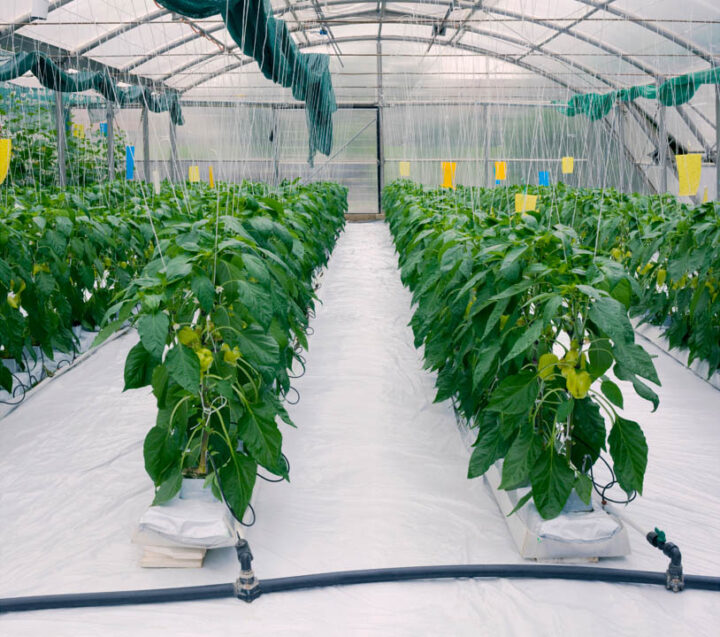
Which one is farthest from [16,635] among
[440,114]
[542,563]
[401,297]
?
[440,114]

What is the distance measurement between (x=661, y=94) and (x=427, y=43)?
664 cm

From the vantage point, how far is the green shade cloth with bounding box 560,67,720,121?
950 centimetres

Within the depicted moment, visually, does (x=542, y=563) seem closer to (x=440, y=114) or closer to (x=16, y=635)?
(x=16, y=635)

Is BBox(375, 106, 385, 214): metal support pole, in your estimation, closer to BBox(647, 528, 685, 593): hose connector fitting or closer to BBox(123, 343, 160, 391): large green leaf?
BBox(123, 343, 160, 391): large green leaf

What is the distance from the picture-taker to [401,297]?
6.68m

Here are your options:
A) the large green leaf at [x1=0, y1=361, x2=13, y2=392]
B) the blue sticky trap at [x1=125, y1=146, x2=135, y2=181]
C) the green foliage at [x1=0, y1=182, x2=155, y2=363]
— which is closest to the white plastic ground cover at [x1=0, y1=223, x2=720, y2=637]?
the large green leaf at [x1=0, y1=361, x2=13, y2=392]

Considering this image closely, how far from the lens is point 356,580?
2100mm

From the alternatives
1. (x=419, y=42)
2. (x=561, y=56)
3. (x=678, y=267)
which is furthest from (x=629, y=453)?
(x=419, y=42)

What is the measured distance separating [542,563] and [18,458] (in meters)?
2.21

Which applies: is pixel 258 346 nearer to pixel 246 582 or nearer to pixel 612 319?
pixel 246 582

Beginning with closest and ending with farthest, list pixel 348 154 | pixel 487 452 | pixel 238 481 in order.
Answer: pixel 238 481, pixel 487 452, pixel 348 154

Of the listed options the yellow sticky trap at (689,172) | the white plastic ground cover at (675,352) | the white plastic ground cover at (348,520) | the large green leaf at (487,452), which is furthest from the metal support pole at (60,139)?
the large green leaf at (487,452)

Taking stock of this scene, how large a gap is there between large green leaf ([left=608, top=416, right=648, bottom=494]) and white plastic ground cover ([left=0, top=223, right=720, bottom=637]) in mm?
305

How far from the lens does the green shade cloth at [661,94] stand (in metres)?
9.50
